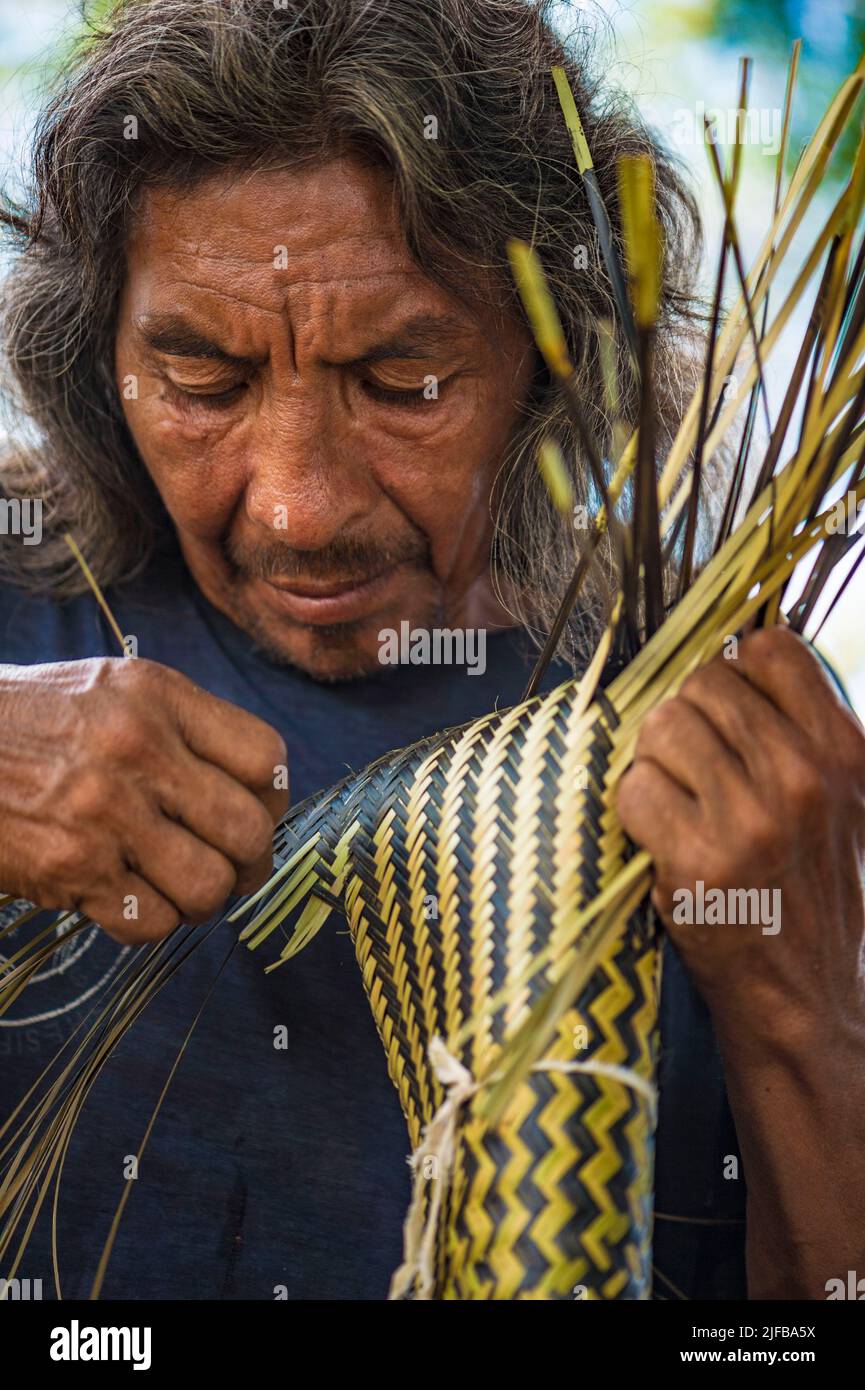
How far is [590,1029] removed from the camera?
0.66 metres

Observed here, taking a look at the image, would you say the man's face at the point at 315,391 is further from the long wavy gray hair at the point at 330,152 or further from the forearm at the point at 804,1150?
the forearm at the point at 804,1150

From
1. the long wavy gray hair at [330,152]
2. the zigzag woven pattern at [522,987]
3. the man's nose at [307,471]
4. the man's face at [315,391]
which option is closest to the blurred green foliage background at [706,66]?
the long wavy gray hair at [330,152]

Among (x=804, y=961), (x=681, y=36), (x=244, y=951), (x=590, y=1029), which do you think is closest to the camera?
(x=590, y=1029)

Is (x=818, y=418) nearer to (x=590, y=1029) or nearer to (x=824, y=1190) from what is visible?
(x=590, y=1029)

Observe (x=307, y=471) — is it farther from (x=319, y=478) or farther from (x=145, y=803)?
(x=145, y=803)

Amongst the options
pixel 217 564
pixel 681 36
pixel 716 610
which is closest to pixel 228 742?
pixel 716 610

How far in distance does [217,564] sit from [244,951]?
16.4 inches

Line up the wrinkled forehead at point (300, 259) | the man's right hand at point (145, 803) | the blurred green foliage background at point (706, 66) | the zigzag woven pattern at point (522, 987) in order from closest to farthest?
1. the zigzag woven pattern at point (522, 987)
2. the man's right hand at point (145, 803)
3. the wrinkled forehead at point (300, 259)
4. the blurred green foliage background at point (706, 66)

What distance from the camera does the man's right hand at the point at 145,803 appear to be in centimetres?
82

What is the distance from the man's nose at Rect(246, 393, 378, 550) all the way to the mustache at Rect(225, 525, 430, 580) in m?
0.03

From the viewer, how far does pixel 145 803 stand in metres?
0.82

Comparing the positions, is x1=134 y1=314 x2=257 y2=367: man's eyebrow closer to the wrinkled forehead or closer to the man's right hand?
the wrinkled forehead

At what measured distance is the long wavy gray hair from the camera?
3.89 ft

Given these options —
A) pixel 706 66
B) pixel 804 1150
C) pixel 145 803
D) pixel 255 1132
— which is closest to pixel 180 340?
pixel 145 803
